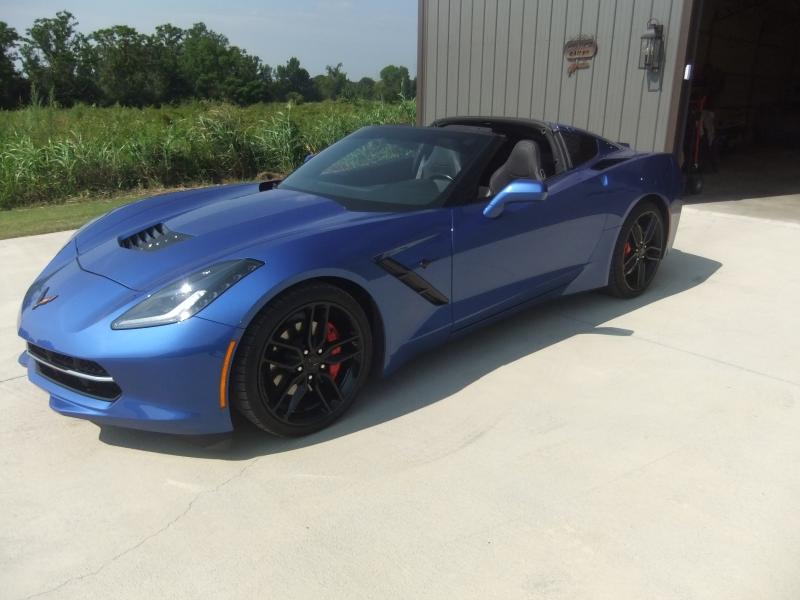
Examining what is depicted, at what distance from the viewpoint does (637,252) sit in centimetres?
437

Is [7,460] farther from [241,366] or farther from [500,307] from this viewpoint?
[500,307]

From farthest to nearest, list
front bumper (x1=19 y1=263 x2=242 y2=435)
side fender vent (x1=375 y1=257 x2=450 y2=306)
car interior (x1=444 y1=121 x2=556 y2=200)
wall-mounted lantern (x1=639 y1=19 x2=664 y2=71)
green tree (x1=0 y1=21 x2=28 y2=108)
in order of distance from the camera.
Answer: green tree (x1=0 y1=21 x2=28 y2=108)
wall-mounted lantern (x1=639 y1=19 x2=664 y2=71)
car interior (x1=444 y1=121 x2=556 y2=200)
side fender vent (x1=375 y1=257 x2=450 y2=306)
front bumper (x1=19 y1=263 x2=242 y2=435)

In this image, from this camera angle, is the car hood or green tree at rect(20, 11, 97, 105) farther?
green tree at rect(20, 11, 97, 105)

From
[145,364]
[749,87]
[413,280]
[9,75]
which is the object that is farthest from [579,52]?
[9,75]

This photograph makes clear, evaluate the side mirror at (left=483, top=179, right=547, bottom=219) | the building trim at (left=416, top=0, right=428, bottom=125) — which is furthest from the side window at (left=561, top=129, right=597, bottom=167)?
the building trim at (left=416, top=0, right=428, bottom=125)

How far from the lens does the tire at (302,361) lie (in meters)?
2.48

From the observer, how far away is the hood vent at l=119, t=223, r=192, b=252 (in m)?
2.87

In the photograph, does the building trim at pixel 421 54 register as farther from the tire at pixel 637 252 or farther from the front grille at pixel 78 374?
the front grille at pixel 78 374

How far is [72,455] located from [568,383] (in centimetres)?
226

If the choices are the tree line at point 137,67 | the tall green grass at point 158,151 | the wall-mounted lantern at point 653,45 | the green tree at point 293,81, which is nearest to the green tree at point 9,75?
the tree line at point 137,67

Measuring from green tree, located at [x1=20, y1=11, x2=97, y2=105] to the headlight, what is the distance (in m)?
68.7

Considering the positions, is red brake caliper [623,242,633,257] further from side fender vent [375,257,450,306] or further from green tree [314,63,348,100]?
green tree [314,63,348,100]

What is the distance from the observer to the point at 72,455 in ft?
8.61

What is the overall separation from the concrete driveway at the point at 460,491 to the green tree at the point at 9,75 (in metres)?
61.3
